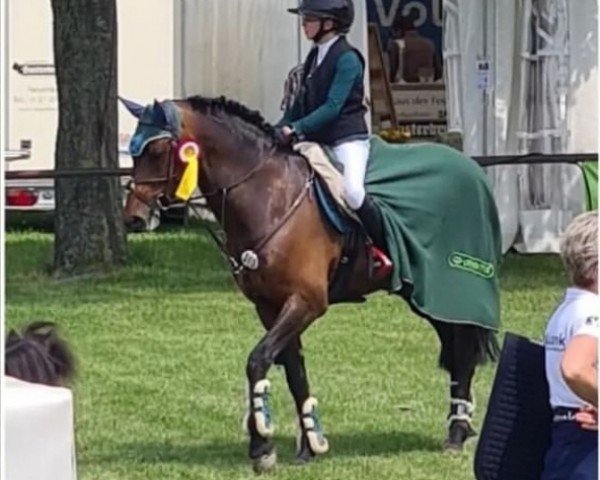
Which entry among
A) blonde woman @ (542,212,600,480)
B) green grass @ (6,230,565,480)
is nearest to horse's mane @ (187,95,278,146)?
green grass @ (6,230,565,480)

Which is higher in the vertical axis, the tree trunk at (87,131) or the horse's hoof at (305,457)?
the tree trunk at (87,131)

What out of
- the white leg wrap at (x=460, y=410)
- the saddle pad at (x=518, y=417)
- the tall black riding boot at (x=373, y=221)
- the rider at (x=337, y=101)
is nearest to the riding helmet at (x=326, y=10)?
the rider at (x=337, y=101)

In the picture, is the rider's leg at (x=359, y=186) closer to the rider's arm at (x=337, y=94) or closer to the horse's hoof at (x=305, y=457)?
the rider's arm at (x=337, y=94)

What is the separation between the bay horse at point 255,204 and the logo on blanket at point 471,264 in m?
0.69

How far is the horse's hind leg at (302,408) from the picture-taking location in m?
8.79

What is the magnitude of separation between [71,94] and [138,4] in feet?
10.3

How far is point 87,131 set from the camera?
54.0ft

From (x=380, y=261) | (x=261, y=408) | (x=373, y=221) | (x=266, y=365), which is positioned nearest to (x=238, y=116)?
(x=373, y=221)

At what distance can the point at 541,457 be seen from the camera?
549 cm

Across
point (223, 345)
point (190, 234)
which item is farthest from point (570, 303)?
point (190, 234)

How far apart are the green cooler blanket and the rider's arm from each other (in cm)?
44

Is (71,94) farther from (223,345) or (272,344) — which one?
(272,344)

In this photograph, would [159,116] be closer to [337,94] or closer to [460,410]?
[337,94]

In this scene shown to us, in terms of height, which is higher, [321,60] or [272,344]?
[321,60]
